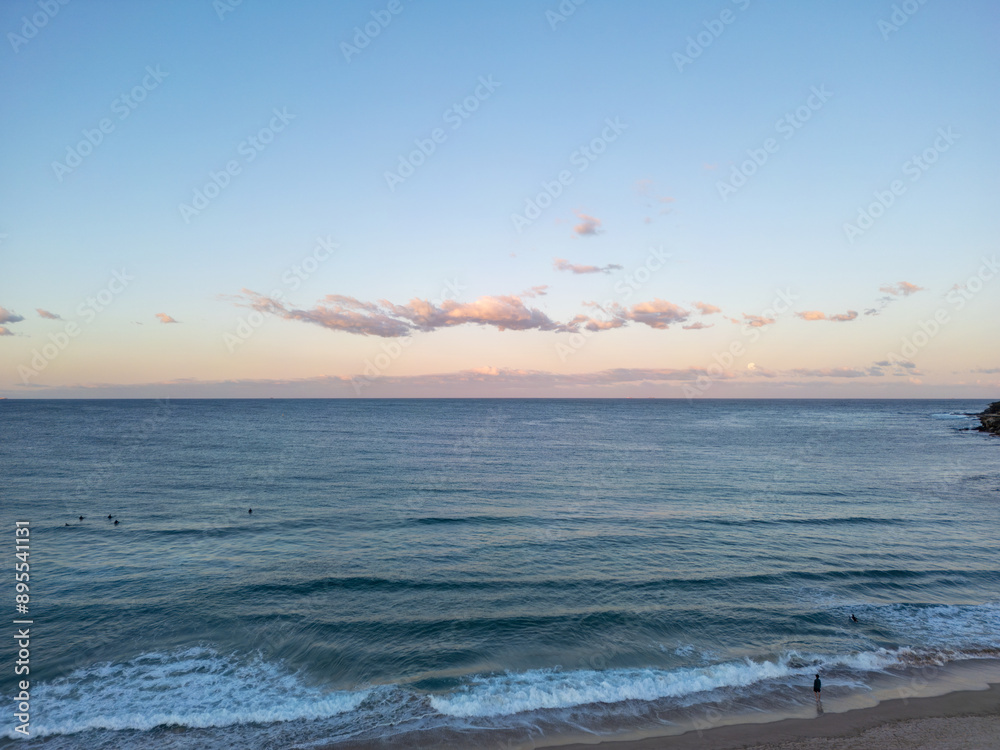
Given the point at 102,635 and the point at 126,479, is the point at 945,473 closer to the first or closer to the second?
the point at 102,635

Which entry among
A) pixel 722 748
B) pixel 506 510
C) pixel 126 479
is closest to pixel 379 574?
pixel 506 510

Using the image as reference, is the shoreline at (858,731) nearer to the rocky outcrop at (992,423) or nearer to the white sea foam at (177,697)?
the white sea foam at (177,697)

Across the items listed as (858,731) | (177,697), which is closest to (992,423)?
(858,731)

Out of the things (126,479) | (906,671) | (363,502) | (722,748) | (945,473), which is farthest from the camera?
(945,473)

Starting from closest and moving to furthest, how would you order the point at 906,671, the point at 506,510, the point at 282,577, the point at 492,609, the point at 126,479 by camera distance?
the point at 906,671 → the point at 492,609 → the point at 282,577 → the point at 506,510 → the point at 126,479

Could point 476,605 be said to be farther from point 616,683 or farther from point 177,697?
point 177,697

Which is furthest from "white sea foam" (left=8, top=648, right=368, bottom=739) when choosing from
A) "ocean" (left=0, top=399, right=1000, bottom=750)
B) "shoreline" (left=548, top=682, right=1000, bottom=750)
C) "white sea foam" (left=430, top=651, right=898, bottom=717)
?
"shoreline" (left=548, top=682, right=1000, bottom=750)
